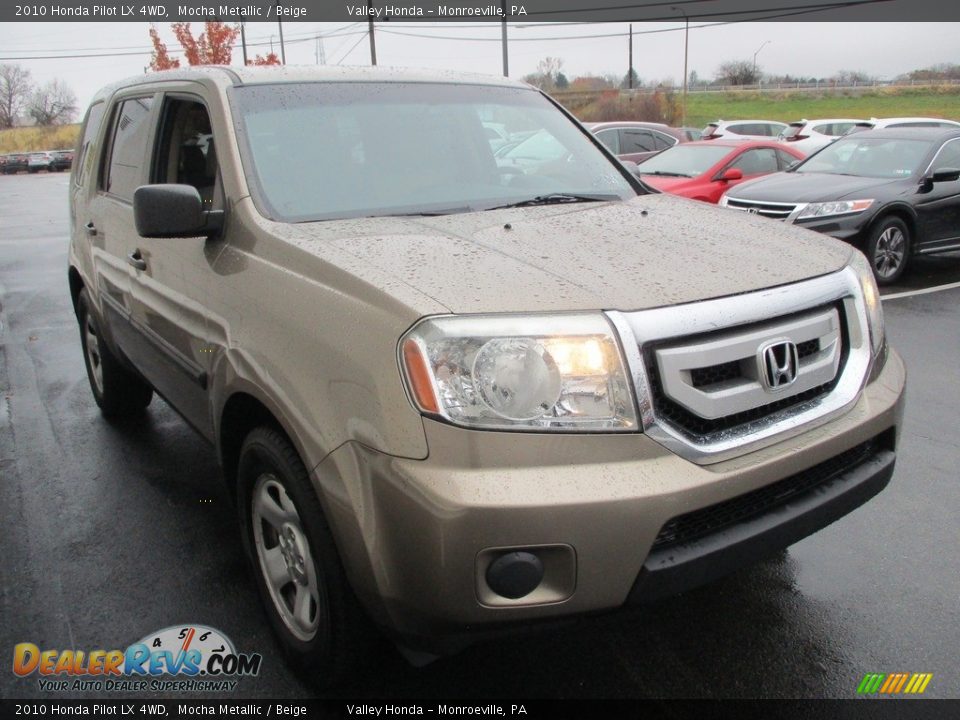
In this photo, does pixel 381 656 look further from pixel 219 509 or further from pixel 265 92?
pixel 265 92

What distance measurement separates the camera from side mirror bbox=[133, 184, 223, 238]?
2721 mm

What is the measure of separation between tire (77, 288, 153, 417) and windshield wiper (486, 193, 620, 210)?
2.70 metres

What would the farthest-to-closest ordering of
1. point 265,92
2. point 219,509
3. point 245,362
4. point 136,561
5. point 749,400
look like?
point 219,509
point 136,561
point 265,92
point 245,362
point 749,400

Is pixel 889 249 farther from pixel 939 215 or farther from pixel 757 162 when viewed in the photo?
pixel 757 162

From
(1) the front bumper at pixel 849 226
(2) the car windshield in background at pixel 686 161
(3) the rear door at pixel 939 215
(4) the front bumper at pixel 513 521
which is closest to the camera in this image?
(4) the front bumper at pixel 513 521

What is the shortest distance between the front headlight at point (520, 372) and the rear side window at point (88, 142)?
3.41 meters

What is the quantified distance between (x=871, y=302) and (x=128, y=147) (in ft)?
10.9

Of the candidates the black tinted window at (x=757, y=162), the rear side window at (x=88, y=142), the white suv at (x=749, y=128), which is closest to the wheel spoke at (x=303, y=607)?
the rear side window at (x=88, y=142)

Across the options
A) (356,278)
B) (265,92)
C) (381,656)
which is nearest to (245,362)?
(356,278)

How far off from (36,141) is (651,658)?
234 ft

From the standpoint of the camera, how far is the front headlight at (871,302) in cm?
267

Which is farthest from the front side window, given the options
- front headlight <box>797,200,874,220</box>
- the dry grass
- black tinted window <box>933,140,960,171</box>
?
the dry grass

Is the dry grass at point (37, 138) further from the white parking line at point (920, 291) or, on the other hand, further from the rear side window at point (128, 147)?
the rear side window at point (128, 147)

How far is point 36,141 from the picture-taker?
207 ft
